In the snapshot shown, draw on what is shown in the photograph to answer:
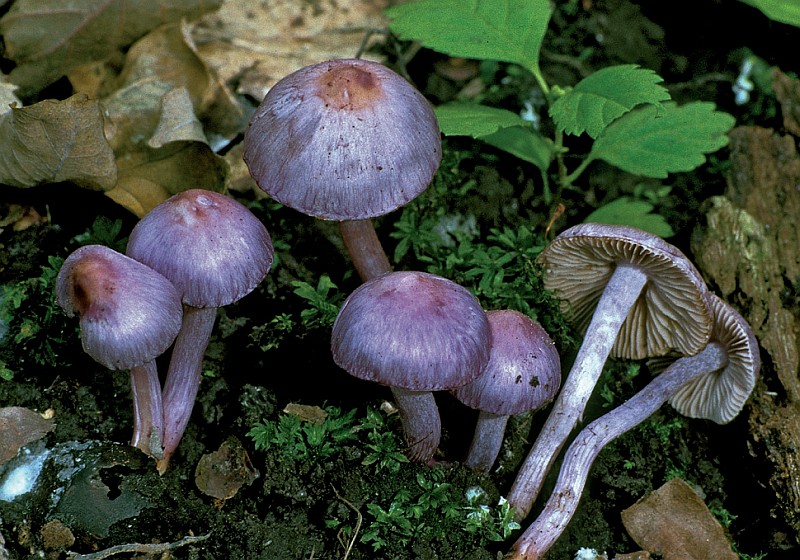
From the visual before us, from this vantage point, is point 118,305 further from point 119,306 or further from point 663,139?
point 663,139

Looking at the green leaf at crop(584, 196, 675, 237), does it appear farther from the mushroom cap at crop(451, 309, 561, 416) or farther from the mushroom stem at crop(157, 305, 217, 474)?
the mushroom stem at crop(157, 305, 217, 474)

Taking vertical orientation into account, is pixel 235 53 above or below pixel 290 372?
above

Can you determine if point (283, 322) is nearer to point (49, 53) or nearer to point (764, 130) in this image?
point (49, 53)

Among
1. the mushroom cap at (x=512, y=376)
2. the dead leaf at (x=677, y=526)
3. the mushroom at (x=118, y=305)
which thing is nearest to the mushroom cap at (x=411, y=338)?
the mushroom cap at (x=512, y=376)

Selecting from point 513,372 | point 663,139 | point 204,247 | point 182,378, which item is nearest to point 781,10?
point 663,139

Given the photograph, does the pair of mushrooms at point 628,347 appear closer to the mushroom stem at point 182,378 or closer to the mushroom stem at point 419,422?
the mushroom stem at point 419,422

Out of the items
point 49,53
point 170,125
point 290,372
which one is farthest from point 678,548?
point 49,53
